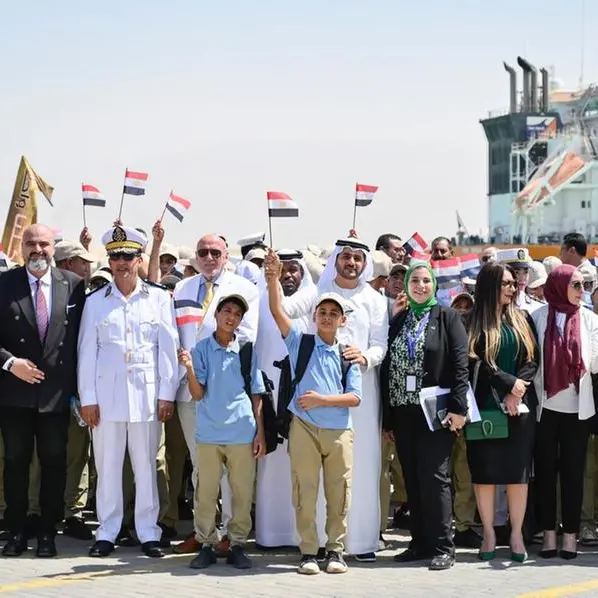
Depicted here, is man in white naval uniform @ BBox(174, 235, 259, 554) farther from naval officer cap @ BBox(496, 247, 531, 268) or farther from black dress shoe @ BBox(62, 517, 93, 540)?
naval officer cap @ BBox(496, 247, 531, 268)

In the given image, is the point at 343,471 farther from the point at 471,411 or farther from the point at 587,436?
the point at 587,436

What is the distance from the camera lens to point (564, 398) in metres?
9.38

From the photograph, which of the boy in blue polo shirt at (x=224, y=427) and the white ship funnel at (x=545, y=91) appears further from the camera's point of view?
the white ship funnel at (x=545, y=91)

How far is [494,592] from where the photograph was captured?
8000 millimetres

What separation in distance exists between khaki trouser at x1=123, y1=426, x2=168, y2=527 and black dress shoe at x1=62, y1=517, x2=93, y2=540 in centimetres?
36

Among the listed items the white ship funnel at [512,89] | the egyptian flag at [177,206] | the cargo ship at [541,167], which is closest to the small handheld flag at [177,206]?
the egyptian flag at [177,206]

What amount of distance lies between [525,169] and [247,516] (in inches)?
2581

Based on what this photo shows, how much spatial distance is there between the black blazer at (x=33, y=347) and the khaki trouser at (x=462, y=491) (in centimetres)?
304

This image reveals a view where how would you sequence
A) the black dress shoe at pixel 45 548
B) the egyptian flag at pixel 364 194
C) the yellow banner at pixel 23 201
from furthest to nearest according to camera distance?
the yellow banner at pixel 23 201
the egyptian flag at pixel 364 194
the black dress shoe at pixel 45 548

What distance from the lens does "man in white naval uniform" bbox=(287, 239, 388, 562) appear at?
360 inches

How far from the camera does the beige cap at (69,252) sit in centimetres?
1103

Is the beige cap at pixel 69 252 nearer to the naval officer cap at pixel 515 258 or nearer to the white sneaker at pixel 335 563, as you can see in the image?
the naval officer cap at pixel 515 258

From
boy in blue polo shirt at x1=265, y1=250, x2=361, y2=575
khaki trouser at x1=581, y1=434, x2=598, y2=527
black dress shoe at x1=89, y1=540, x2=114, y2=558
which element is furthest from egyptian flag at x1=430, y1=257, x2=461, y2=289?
black dress shoe at x1=89, y1=540, x2=114, y2=558

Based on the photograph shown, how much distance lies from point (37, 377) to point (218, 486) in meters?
1.46
